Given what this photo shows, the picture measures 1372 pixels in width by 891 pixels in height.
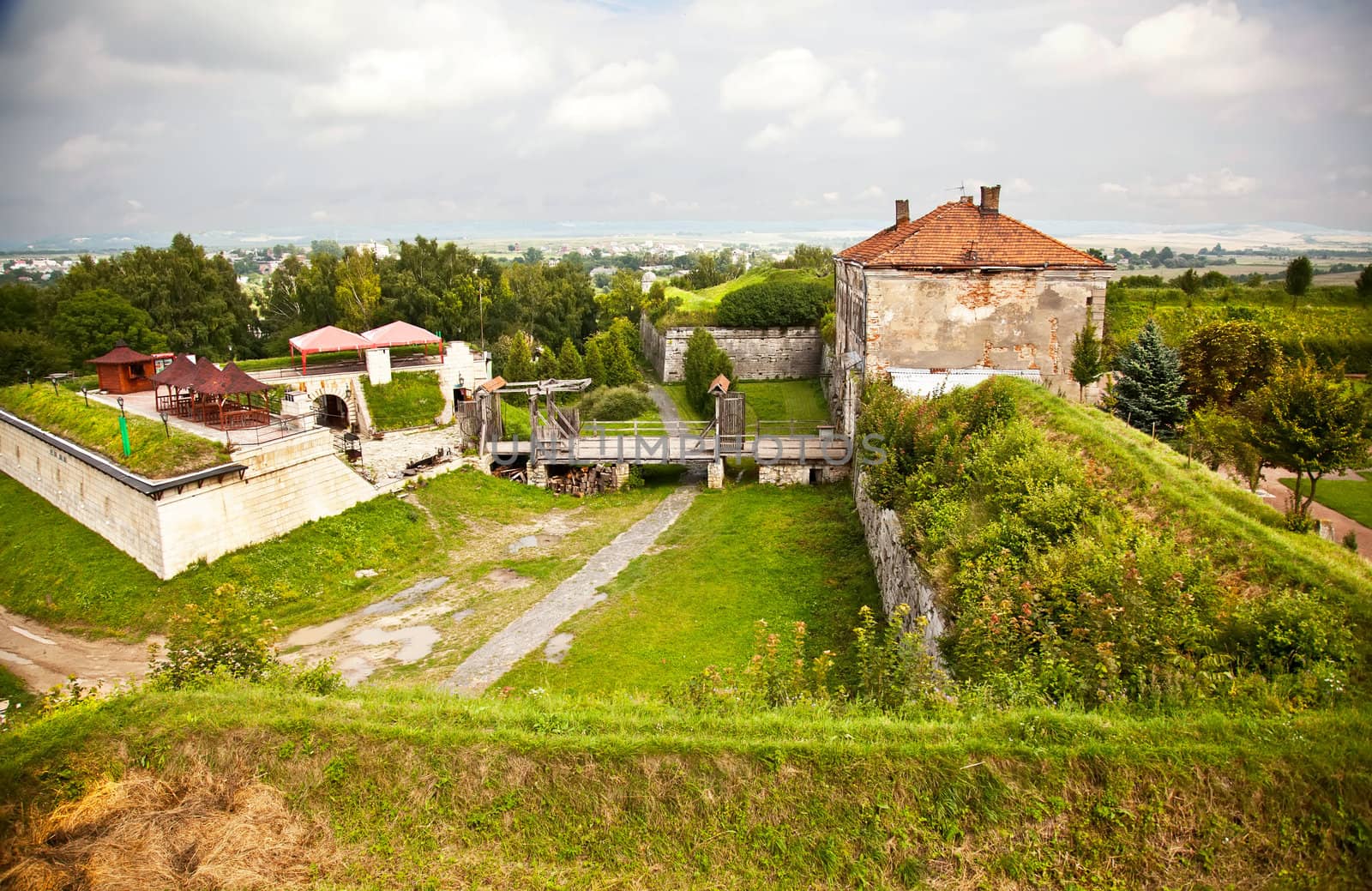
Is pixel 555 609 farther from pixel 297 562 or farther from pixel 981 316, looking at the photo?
pixel 981 316

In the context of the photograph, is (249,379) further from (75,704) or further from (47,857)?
(47,857)

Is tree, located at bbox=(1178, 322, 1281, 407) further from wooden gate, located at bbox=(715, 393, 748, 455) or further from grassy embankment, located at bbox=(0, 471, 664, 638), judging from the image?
grassy embankment, located at bbox=(0, 471, 664, 638)

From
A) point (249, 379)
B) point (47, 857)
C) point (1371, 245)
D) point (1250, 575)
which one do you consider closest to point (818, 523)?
point (1250, 575)

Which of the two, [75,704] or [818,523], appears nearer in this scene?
[75,704]

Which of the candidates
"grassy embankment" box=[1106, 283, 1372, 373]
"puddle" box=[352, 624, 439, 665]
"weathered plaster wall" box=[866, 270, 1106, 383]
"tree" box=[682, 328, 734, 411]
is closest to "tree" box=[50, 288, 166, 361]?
"tree" box=[682, 328, 734, 411]

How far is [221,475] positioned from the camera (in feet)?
53.1

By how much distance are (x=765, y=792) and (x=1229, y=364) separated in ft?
54.3

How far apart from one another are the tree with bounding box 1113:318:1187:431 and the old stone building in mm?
2433

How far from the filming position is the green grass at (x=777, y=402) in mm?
31344

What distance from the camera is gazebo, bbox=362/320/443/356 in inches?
1039

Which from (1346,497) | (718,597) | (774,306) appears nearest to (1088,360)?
(1346,497)

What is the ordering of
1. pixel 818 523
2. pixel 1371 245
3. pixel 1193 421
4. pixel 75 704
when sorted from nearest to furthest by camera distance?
pixel 75 704 < pixel 1193 421 < pixel 818 523 < pixel 1371 245

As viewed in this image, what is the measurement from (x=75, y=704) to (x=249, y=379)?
10.6m

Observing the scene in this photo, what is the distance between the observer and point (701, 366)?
33094 mm
